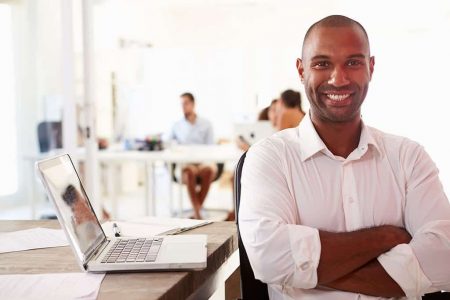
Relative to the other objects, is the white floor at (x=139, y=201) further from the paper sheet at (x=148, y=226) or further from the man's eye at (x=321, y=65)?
the man's eye at (x=321, y=65)

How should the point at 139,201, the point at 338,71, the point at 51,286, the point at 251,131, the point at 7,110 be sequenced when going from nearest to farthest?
the point at 51,286
the point at 338,71
the point at 251,131
the point at 7,110
the point at 139,201

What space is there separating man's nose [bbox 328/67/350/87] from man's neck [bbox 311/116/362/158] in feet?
0.42

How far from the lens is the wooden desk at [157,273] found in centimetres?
106

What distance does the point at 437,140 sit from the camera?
776 cm

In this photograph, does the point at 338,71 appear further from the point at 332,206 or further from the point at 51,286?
the point at 51,286

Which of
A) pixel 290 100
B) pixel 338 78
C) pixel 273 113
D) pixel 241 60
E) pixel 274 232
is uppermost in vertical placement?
pixel 241 60

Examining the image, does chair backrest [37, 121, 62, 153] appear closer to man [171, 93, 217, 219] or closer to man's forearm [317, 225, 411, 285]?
man [171, 93, 217, 219]

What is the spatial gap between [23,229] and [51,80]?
12.3ft

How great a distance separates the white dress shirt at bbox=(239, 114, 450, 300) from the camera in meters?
1.24

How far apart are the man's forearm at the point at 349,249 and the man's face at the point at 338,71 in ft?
1.13

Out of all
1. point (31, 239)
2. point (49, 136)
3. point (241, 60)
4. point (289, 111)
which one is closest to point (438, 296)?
point (31, 239)

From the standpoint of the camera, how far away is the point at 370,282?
1.26m

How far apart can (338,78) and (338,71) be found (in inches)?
1.0

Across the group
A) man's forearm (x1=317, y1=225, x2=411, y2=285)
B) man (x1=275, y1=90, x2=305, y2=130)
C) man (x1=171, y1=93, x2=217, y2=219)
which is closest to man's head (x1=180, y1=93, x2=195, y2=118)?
man (x1=171, y1=93, x2=217, y2=219)
